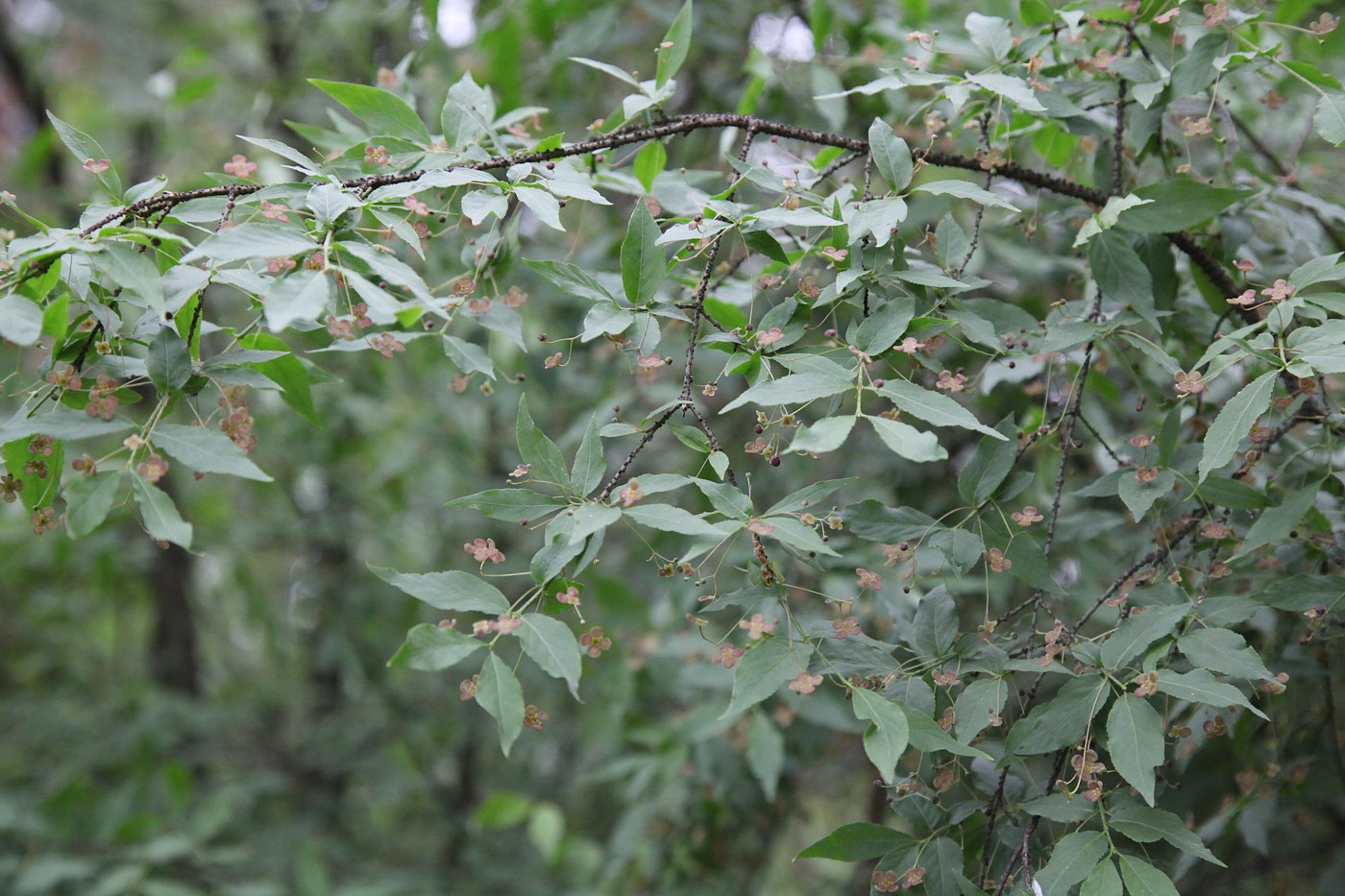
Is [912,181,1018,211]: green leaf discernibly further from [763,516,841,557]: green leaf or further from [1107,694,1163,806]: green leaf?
[1107,694,1163,806]: green leaf

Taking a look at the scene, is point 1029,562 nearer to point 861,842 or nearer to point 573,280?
point 861,842

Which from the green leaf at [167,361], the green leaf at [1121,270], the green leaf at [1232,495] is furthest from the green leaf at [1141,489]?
the green leaf at [167,361]

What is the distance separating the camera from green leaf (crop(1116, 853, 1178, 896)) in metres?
0.70

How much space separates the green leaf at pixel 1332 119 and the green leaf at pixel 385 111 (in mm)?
738

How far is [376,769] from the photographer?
7.11ft

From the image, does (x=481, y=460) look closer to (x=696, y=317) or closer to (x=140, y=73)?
(x=140, y=73)

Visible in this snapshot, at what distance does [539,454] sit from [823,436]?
213 millimetres

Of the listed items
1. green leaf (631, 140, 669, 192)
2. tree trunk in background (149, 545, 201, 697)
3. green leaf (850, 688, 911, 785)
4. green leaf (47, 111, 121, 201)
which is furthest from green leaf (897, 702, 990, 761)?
tree trunk in background (149, 545, 201, 697)

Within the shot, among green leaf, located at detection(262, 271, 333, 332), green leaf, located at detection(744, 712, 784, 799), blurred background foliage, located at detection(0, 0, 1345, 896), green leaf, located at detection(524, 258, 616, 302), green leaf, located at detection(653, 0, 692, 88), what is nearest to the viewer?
green leaf, located at detection(262, 271, 333, 332)

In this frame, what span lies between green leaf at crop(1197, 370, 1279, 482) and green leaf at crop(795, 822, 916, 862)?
36 cm

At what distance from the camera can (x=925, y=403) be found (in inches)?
26.7

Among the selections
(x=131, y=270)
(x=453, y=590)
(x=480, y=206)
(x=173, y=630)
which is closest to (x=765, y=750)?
(x=453, y=590)

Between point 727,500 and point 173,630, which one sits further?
point 173,630

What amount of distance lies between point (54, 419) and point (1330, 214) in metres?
1.16
